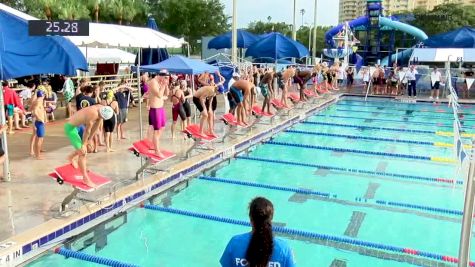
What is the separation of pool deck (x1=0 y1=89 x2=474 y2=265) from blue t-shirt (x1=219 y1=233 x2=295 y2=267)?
291 cm

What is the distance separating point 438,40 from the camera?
926 inches

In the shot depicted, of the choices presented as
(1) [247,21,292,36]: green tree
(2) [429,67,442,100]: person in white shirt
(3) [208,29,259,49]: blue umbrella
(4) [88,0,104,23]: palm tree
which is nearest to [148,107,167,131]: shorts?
(3) [208,29,259,49]: blue umbrella

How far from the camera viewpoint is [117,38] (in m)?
12.0

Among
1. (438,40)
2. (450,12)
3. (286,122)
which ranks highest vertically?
(450,12)

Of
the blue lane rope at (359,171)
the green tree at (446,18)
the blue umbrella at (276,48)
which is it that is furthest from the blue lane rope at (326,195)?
the green tree at (446,18)

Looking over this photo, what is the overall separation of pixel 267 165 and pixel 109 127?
9.48 ft

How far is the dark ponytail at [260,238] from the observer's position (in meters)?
2.06

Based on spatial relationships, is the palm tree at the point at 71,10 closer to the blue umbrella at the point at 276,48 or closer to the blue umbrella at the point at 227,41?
the blue umbrella at the point at 227,41

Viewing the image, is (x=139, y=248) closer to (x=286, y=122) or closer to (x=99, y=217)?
(x=99, y=217)

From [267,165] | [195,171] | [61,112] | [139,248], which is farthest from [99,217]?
[61,112]

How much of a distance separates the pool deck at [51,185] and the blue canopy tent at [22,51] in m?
1.42

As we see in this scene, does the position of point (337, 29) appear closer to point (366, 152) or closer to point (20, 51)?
point (366, 152)

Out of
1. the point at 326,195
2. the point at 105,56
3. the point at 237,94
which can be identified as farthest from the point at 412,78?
the point at 326,195

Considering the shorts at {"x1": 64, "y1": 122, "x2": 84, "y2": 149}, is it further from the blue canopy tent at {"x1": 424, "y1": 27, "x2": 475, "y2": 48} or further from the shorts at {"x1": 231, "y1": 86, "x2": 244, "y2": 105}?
the blue canopy tent at {"x1": 424, "y1": 27, "x2": 475, "y2": 48}
